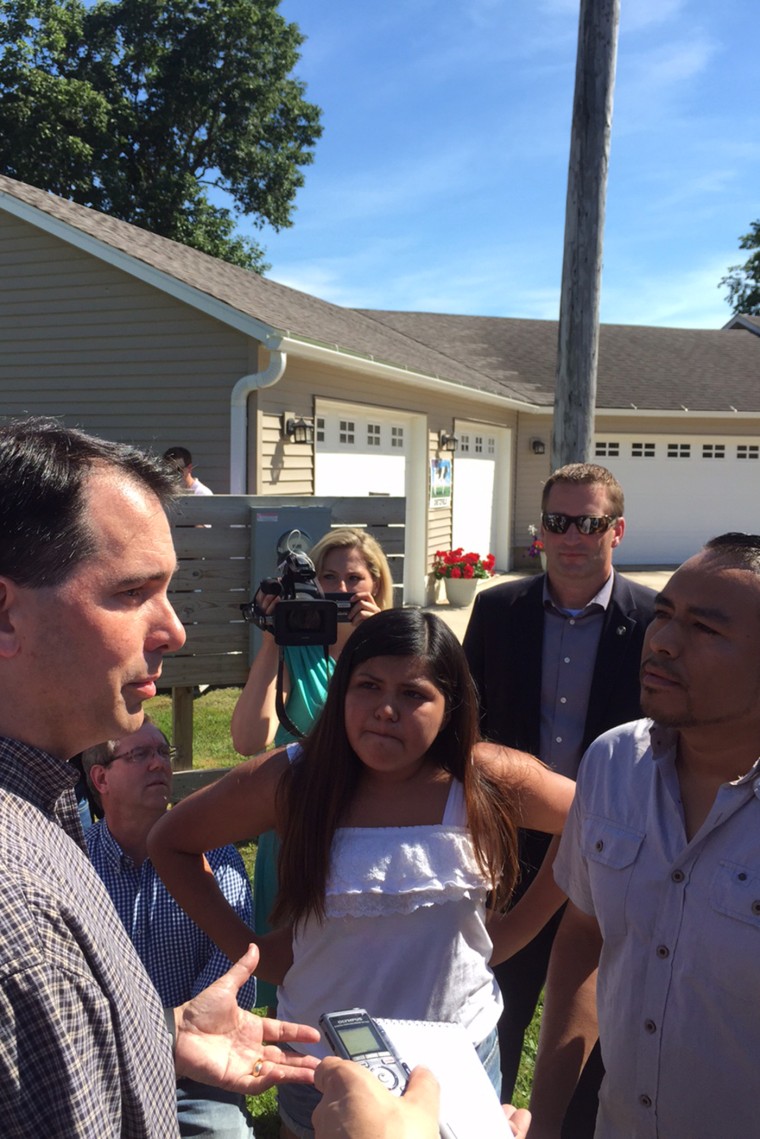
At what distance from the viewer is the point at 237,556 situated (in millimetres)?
4828

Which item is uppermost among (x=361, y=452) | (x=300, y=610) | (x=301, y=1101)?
(x=361, y=452)

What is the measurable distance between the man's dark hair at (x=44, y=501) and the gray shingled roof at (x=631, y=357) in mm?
15495

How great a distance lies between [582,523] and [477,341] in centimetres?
1775

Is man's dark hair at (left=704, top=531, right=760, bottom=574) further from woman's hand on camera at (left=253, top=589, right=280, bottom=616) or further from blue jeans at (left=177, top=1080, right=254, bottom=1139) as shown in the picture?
blue jeans at (left=177, top=1080, right=254, bottom=1139)

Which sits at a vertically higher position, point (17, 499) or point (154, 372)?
point (154, 372)

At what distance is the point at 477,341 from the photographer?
19953mm

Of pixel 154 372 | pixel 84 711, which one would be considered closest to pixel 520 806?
pixel 84 711

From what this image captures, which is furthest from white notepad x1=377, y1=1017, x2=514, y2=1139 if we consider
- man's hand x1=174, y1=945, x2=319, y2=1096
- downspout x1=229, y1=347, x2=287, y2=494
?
downspout x1=229, y1=347, x2=287, y2=494

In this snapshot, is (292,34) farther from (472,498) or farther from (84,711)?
(84,711)

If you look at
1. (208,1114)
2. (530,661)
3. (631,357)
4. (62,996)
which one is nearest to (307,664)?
(530,661)

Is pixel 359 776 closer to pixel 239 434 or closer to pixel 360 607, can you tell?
pixel 360 607

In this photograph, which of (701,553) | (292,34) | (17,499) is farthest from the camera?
(292,34)

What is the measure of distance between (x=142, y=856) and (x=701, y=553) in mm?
1743

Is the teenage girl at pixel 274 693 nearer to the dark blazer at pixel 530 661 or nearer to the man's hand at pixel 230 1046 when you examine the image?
the dark blazer at pixel 530 661
